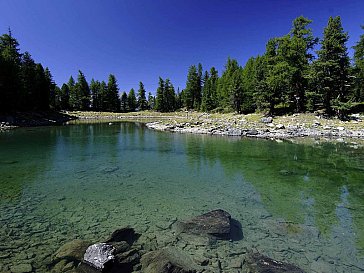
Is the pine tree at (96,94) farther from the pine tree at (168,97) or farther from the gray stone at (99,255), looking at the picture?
the gray stone at (99,255)

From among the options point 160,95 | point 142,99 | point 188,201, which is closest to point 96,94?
point 142,99

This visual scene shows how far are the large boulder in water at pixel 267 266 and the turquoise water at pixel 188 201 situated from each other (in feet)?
1.78

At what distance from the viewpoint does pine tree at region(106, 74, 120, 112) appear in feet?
369

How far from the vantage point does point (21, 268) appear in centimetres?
672

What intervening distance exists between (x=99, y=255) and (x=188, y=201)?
5.82 meters

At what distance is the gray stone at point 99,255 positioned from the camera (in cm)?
659

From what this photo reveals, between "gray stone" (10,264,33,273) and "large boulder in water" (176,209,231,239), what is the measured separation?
4.83m

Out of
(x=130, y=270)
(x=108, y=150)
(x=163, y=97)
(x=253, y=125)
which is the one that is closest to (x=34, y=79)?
(x=163, y=97)

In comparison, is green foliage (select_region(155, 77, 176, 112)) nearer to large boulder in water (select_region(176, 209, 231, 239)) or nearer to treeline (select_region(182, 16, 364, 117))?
treeline (select_region(182, 16, 364, 117))

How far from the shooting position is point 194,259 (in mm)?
7336

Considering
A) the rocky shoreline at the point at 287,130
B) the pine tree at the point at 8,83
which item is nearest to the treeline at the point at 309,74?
the rocky shoreline at the point at 287,130

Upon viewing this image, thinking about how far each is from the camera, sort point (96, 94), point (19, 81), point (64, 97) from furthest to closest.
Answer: point (96, 94)
point (64, 97)
point (19, 81)

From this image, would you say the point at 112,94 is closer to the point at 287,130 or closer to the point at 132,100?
the point at 132,100

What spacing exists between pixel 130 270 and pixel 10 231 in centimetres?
532
